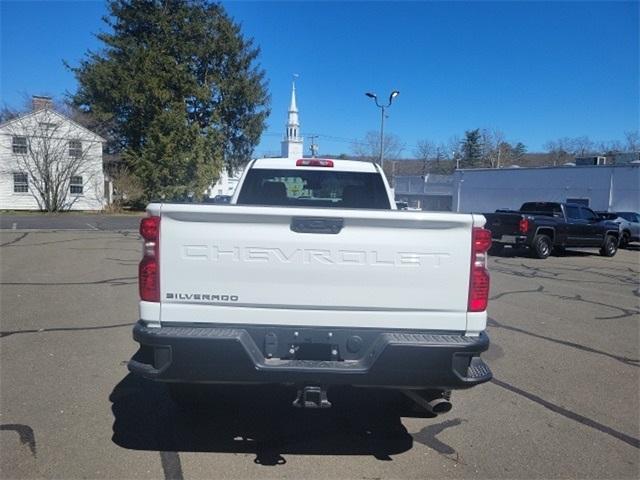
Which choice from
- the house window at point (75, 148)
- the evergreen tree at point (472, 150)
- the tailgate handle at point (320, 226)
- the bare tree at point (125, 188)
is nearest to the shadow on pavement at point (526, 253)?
the tailgate handle at point (320, 226)

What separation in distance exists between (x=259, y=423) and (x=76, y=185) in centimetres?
4078

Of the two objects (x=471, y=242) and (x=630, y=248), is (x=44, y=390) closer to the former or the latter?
(x=471, y=242)

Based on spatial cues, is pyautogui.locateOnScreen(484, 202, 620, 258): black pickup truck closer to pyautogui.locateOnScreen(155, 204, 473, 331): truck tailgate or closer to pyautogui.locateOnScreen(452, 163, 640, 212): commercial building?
pyautogui.locateOnScreen(155, 204, 473, 331): truck tailgate

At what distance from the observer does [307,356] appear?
322cm

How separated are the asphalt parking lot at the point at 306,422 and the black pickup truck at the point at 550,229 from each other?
9408 mm

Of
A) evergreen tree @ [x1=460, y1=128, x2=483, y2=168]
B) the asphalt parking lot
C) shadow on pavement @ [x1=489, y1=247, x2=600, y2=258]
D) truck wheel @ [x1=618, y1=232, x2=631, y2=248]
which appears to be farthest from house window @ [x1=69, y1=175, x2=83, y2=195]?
A: evergreen tree @ [x1=460, y1=128, x2=483, y2=168]

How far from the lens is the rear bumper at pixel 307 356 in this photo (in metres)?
3.08

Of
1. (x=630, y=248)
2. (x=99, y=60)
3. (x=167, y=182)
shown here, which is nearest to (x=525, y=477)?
(x=630, y=248)

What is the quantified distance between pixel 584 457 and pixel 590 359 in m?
2.69

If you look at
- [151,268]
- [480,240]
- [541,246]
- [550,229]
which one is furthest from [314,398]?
[550,229]

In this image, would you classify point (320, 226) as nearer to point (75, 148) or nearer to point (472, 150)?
point (75, 148)

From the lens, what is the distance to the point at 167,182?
39.0 meters

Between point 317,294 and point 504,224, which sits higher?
point 317,294

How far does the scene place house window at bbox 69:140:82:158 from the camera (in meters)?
38.7
